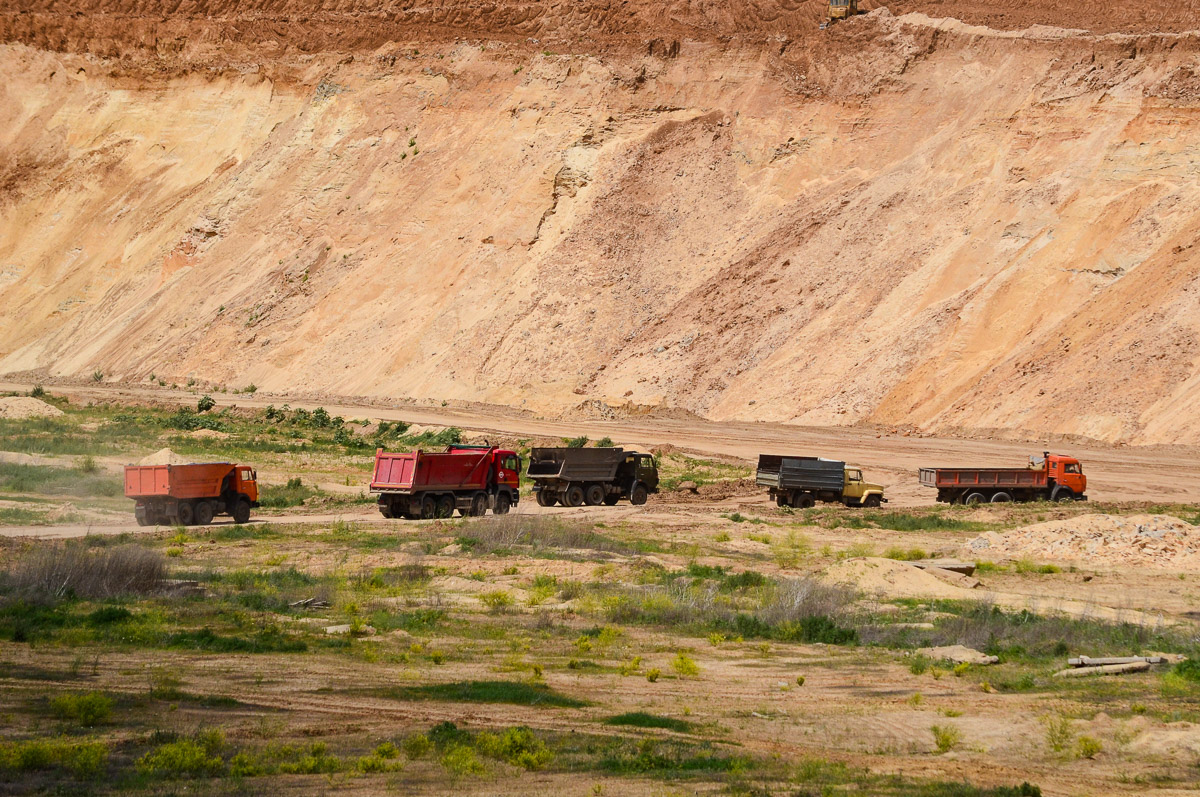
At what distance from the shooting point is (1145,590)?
22672mm

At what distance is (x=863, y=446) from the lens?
46.1 meters

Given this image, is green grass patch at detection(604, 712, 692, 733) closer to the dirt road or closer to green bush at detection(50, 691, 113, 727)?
green bush at detection(50, 691, 113, 727)

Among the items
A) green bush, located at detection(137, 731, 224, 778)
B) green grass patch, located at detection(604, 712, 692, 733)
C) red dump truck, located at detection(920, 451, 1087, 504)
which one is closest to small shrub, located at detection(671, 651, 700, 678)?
green grass patch, located at detection(604, 712, 692, 733)

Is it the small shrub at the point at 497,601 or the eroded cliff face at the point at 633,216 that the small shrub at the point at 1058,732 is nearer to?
the small shrub at the point at 497,601

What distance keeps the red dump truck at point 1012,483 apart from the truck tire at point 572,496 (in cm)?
976

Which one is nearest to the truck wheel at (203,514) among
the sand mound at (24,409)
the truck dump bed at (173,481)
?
the truck dump bed at (173,481)

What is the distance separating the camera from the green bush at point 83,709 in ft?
37.7

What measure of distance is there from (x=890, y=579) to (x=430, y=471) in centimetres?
1242

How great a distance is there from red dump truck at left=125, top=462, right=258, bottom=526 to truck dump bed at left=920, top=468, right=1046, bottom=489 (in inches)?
726

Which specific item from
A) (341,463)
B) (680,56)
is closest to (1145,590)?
(341,463)

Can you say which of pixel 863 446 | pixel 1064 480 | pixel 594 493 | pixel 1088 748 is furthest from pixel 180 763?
pixel 863 446

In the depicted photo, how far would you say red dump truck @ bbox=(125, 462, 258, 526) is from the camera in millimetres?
27688

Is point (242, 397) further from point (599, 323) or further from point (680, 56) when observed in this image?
point (680, 56)

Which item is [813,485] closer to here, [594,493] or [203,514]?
[594,493]
